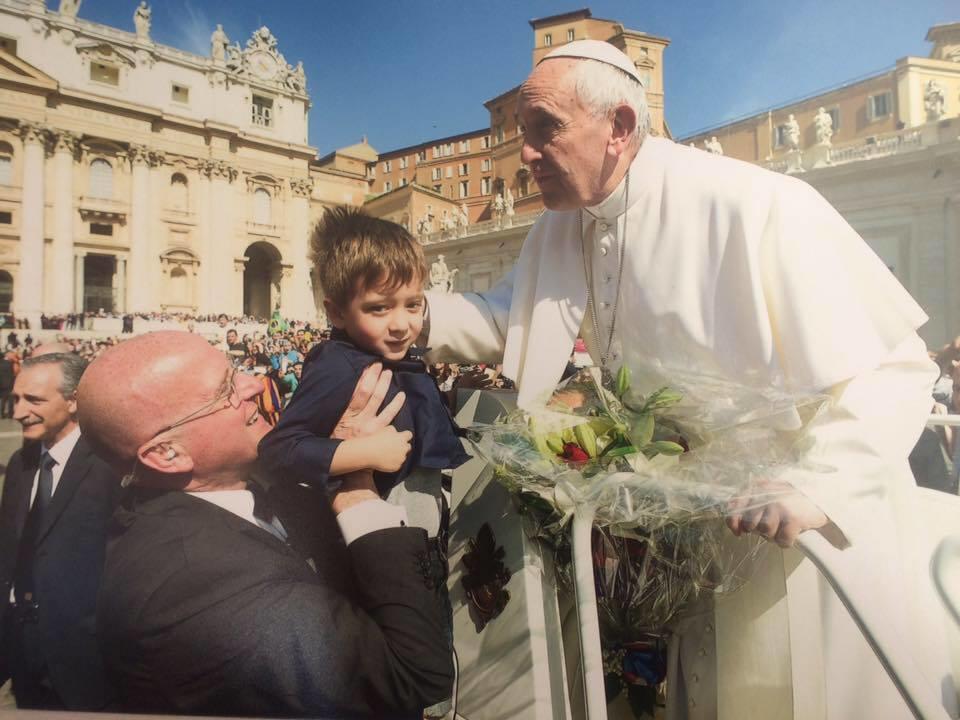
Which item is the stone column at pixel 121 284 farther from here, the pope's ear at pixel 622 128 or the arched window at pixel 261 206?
the pope's ear at pixel 622 128

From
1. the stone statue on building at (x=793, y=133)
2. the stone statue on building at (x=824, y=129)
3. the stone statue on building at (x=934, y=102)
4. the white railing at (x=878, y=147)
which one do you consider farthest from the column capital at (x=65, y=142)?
the stone statue on building at (x=934, y=102)

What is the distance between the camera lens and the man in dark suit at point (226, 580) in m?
0.84

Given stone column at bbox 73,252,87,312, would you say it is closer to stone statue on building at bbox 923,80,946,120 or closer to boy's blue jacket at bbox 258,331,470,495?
boy's blue jacket at bbox 258,331,470,495

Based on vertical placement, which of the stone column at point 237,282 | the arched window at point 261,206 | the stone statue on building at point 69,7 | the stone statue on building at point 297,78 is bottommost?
the stone column at point 237,282

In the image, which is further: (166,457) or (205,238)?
(205,238)

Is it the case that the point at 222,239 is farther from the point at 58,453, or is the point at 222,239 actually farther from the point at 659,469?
the point at 659,469

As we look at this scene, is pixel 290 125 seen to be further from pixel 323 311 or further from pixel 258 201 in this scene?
pixel 323 311

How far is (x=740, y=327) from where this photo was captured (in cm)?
130

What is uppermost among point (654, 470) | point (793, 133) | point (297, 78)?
point (793, 133)

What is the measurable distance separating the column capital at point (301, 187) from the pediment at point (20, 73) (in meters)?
0.54

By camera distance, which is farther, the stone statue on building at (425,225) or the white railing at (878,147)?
the white railing at (878,147)

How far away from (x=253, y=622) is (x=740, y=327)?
117cm

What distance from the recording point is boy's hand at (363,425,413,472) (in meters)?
0.94

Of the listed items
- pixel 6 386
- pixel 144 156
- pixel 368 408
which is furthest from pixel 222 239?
pixel 368 408
